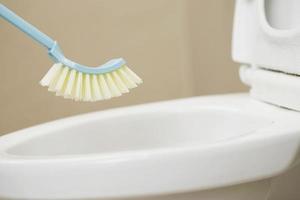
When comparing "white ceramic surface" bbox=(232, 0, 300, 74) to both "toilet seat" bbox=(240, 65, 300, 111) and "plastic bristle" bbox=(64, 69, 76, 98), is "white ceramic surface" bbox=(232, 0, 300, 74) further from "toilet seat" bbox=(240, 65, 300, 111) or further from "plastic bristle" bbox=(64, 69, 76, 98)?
"plastic bristle" bbox=(64, 69, 76, 98)

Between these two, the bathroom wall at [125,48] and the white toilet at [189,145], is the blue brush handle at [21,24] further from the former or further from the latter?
the bathroom wall at [125,48]

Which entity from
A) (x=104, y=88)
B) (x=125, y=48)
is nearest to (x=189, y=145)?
(x=104, y=88)

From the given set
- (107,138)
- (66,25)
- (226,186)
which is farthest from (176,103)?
(66,25)

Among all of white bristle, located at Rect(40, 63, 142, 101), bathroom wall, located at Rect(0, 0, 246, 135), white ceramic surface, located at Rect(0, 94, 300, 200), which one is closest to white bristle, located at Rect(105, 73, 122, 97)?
white bristle, located at Rect(40, 63, 142, 101)

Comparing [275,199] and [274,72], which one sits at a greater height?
[274,72]

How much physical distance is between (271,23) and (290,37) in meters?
0.11

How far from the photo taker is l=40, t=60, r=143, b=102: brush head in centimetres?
61

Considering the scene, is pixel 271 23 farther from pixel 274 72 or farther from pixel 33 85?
pixel 33 85

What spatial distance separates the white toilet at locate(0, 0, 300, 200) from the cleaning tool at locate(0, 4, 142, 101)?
0.06m

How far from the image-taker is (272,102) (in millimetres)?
684

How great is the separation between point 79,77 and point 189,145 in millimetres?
195

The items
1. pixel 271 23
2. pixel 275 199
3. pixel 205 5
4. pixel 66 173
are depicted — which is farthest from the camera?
pixel 205 5

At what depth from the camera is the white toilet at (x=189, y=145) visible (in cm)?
46

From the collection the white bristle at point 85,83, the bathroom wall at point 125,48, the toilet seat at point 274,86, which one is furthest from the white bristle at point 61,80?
the bathroom wall at point 125,48
